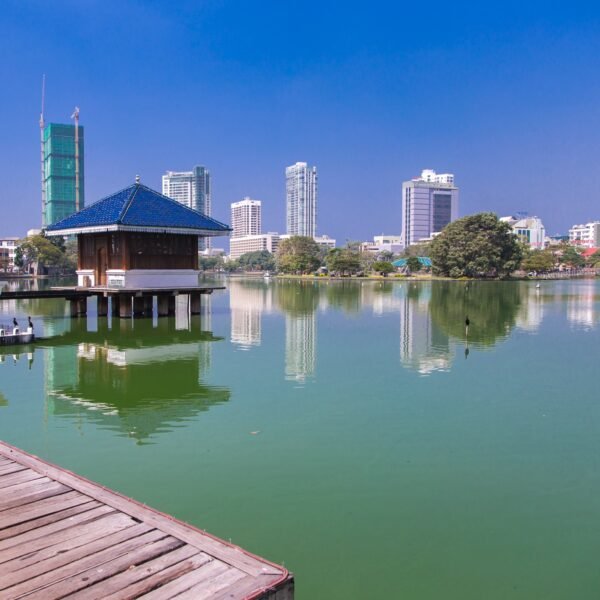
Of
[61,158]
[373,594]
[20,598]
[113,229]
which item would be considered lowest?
[373,594]

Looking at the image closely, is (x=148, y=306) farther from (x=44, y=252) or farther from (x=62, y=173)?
(x=62, y=173)

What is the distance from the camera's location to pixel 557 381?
15391 mm

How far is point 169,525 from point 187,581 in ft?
3.04

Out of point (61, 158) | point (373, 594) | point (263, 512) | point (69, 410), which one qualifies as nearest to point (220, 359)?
point (69, 410)

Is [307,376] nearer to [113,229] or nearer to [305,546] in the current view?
[305,546]

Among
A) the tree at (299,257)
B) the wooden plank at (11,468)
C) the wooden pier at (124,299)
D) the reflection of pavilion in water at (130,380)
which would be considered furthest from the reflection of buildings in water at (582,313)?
the tree at (299,257)

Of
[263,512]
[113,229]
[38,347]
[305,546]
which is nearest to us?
[305,546]

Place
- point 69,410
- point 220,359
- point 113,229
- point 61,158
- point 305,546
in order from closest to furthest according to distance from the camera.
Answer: point 305,546 < point 69,410 < point 220,359 < point 113,229 < point 61,158

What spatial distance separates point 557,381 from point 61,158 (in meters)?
185

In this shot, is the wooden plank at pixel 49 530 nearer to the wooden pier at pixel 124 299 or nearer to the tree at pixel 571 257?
the wooden pier at pixel 124 299

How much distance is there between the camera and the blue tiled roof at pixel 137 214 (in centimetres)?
2653

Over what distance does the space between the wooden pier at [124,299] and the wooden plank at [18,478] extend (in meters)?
19.8

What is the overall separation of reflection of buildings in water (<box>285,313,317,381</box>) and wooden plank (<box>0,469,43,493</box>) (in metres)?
9.24

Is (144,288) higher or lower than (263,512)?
higher
